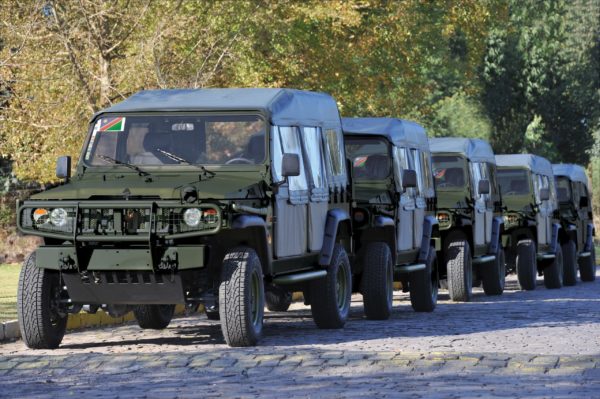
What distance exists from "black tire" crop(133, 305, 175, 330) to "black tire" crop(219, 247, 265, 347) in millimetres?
2505

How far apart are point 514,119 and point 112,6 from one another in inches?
1660

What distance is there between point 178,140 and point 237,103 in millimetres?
692

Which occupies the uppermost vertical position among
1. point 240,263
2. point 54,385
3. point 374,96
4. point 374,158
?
point 374,96

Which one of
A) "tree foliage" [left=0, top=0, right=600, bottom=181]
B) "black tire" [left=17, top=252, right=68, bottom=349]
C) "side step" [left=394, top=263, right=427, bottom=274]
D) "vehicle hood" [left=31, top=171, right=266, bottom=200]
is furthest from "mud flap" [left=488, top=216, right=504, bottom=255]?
"black tire" [left=17, top=252, right=68, bottom=349]

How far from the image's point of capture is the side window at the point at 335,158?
16.5 m

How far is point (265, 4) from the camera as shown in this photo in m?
32.6

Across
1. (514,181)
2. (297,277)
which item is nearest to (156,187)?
(297,277)

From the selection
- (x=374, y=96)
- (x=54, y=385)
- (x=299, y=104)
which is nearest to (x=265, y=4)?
(x=374, y=96)

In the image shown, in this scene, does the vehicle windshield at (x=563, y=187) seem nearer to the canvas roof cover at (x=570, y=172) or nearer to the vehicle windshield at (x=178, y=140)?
the canvas roof cover at (x=570, y=172)

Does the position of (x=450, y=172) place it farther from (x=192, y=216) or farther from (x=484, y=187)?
(x=192, y=216)

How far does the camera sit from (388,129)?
19406 millimetres

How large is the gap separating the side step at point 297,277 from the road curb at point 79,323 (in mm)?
2622

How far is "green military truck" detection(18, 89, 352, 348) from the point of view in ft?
42.9

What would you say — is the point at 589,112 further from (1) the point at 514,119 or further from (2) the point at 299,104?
(2) the point at 299,104
